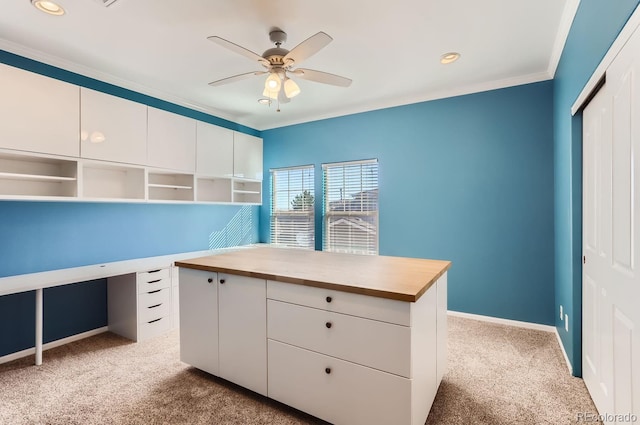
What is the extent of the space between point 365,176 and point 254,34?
2.32 meters

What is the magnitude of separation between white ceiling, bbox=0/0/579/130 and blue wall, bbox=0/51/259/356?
18.9 inches

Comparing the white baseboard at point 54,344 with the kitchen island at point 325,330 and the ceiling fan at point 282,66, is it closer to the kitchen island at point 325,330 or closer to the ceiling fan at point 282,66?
the kitchen island at point 325,330

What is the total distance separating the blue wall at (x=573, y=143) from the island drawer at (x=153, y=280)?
365 cm

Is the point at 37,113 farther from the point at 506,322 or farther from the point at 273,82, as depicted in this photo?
the point at 506,322

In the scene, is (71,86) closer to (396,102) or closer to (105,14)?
(105,14)

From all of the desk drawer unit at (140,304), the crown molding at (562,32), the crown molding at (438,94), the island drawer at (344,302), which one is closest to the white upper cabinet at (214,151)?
the crown molding at (438,94)

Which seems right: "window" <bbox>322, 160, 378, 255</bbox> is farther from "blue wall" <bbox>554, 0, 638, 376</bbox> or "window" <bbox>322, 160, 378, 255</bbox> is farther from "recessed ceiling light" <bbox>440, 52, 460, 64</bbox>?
"blue wall" <bbox>554, 0, 638, 376</bbox>

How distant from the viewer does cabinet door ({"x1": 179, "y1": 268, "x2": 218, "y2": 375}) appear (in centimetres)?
223

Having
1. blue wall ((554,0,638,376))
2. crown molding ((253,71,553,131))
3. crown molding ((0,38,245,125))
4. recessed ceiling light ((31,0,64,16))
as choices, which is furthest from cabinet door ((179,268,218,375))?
crown molding ((253,71,553,131))

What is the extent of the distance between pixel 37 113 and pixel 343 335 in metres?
2.98

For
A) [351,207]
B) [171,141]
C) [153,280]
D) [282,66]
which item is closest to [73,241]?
[153,280]

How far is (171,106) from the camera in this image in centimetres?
389

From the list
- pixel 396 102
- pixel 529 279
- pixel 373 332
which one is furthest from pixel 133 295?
pixel 529 279

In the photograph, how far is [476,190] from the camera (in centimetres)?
348
